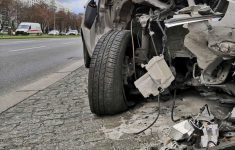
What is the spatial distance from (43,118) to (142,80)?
1.15 metres

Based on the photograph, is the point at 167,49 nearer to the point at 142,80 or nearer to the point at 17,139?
the point at 142,80

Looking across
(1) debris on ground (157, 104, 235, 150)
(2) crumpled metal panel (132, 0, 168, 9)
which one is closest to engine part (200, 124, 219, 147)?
(1) debris on ground (157, 104, 235, 150)

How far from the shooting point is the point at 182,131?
292cm

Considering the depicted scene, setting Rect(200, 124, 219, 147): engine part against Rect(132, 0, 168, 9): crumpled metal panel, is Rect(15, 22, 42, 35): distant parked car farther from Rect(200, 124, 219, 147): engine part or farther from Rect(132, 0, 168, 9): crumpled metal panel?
Rect(200, 124, 219, 147): engine part

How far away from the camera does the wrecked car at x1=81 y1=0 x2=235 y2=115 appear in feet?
10.9

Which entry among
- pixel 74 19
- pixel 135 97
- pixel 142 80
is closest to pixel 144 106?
pixel 135 97

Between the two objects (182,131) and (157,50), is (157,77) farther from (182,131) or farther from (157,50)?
(182,131)

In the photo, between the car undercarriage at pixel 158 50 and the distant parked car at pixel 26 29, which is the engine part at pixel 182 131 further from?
the distant parked car at pixel 26 29

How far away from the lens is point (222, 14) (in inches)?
130

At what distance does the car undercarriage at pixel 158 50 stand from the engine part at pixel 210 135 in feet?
2.03

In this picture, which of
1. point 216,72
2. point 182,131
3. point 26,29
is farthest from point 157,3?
point 26,29

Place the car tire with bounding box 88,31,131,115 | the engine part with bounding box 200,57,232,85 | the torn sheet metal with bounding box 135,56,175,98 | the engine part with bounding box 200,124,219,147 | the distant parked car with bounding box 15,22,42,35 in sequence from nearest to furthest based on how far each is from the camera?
1. the engine part with bounding box 200,124,219,147
2. the engine part with bounding box 200,57,232,85
3. the torn sheet metal with bounding box 135,56,175,98
4. the car tire with bounding box 88,31,131,115
5. the distant parked car with bounding box 15,22,42,35

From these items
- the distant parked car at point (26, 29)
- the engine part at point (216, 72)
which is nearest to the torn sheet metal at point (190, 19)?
the engine part at point (216, 72)

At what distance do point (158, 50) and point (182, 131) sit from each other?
62.5 inches
